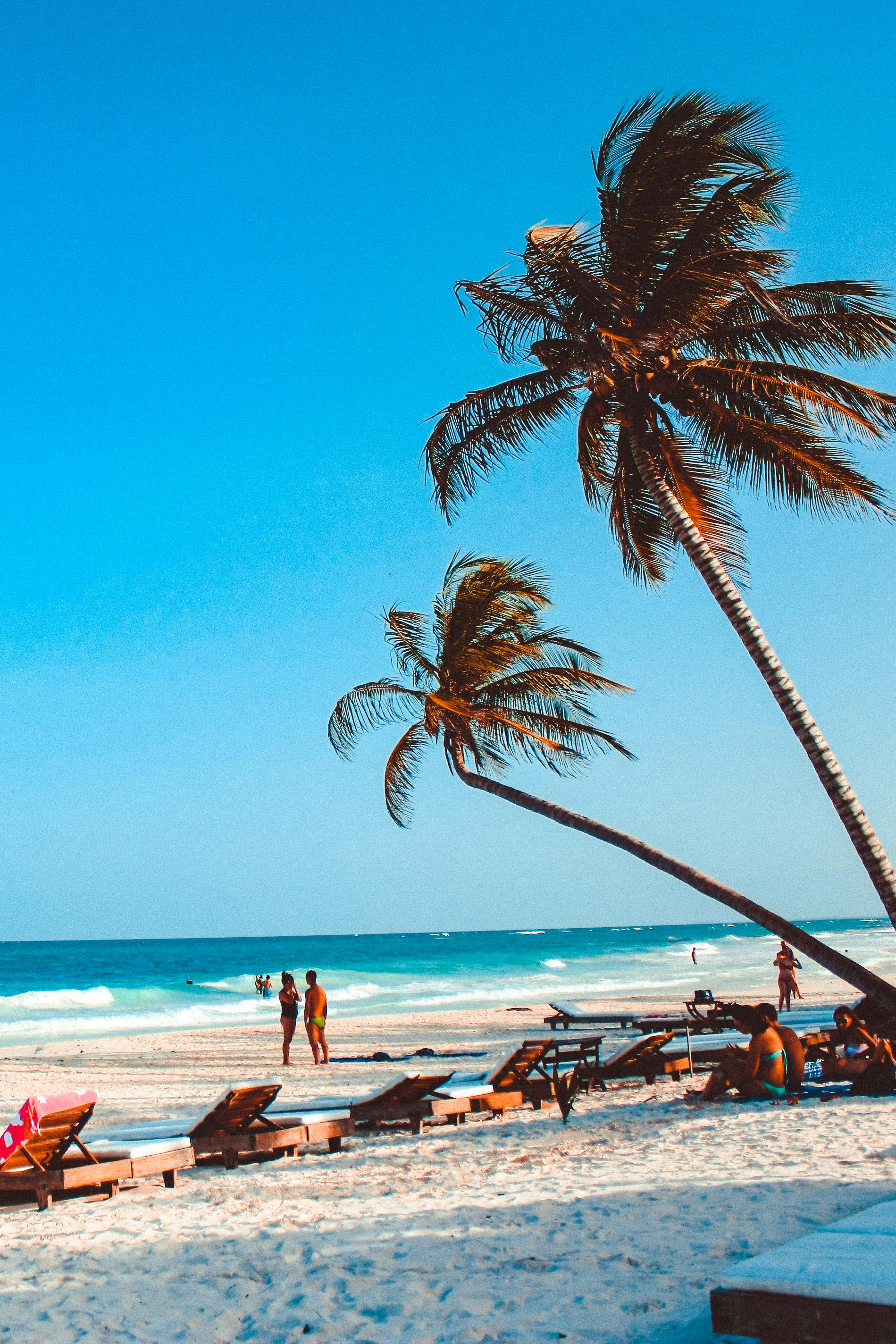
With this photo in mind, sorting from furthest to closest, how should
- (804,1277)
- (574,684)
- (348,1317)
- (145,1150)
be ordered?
(574,684)
(145,1150)
(348,1317)
(804,1277)

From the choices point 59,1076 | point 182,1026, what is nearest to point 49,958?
point 182,1026

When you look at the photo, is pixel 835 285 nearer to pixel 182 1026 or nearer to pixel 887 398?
pixel 887 398

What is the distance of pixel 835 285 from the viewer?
10039 millimetres

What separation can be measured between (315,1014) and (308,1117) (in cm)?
732

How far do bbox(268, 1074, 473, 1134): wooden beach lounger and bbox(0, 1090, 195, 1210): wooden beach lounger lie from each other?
175 centimetres

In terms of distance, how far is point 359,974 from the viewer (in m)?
56.4

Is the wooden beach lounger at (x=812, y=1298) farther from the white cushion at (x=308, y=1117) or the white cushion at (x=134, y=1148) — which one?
the white cushion at (x=308, y=1117)

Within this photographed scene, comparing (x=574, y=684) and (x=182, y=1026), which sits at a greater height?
(x=574, y=684)

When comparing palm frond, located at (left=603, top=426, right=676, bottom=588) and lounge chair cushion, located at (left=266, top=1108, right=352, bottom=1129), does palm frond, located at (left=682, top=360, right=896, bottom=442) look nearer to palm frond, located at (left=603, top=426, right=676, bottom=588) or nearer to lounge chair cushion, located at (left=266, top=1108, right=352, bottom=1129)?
palm frond, located at (left=603, top=426, right=676, bottom=588)

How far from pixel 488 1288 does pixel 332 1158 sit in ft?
11.9

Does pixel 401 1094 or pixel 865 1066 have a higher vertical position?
pixel 401 1094

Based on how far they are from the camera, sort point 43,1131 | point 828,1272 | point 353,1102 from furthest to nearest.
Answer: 1. point 353,1102
2. point 43,1131
3. point 828,1272

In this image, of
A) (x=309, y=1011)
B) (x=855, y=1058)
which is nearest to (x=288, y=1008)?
(x=309, y=1011)

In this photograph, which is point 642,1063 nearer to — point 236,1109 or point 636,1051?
point 636,1051
